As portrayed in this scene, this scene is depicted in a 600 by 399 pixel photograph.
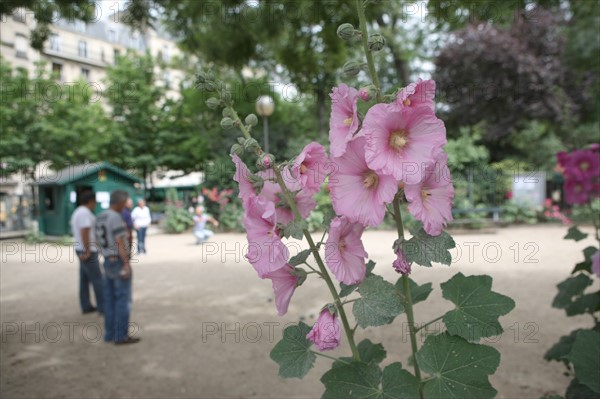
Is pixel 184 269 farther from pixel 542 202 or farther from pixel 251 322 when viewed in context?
pixel 542 202

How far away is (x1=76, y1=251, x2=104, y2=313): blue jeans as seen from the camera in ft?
18.5

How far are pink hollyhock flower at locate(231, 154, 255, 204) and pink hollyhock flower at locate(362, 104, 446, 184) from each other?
0.28m

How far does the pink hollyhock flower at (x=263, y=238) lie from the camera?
90cm

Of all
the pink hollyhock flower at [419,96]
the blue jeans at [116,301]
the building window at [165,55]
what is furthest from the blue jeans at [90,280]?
the building window at [165,55]

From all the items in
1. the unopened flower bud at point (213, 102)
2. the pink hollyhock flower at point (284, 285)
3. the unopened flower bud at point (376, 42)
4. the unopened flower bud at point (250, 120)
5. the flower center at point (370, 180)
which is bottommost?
the pink hollyhock flower at point (284, 285)

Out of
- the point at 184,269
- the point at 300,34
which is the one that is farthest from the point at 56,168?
the point at 300,34

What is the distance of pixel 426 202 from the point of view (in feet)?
2.94

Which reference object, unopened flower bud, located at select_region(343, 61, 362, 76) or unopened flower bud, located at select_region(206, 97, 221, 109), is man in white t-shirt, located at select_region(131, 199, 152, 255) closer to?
unopened flower bud, located at select_region(206, 97, 221, 109)

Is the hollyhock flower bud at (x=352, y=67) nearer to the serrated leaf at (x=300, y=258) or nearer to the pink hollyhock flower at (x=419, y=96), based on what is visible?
the pink hollyhock flower at (x=419, y=96)

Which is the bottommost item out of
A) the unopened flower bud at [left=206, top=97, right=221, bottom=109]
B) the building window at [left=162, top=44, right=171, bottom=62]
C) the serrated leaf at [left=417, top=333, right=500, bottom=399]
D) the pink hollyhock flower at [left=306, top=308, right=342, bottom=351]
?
the serrated leaf at [left=417, top=333, right=500, bottom=399]

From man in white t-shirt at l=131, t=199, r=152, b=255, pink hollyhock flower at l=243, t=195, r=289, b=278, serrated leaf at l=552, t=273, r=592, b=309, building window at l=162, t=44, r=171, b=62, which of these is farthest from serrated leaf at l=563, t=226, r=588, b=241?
building window at l=162, t=44, r=171, b=62

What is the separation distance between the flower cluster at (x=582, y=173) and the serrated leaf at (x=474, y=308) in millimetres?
1982

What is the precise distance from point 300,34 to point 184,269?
4820 mm

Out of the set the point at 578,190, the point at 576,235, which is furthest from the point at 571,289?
the point at 578,190
